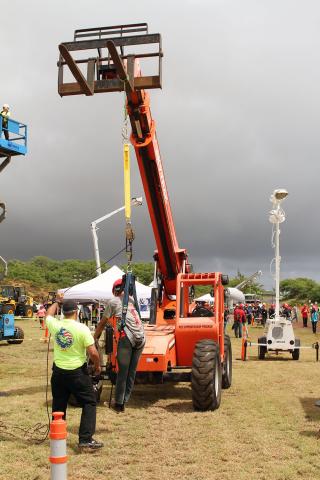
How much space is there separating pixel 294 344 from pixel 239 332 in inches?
565

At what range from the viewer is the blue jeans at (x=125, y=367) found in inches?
328

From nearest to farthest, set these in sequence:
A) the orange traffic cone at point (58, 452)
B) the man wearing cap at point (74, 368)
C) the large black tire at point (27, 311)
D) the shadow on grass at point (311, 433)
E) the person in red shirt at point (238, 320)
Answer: the orange traffic cone at point (58, 452), the man wearing cap at point (74, 368), the shadow on grass at point (311, 433), the person in red shirt at point (238, 320), the large black tire at point (27, 311)

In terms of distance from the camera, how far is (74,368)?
6438 millimetres

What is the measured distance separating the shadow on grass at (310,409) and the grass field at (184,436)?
16 mm

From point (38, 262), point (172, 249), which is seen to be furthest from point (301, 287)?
point (172, 249)

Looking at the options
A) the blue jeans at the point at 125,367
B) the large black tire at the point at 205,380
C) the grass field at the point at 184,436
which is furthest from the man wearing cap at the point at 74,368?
the large black tire at the point at 205,380

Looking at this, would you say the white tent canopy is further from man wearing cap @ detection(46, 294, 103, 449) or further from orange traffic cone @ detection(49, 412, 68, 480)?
orange traffic cone @ detection(49, 412, 68, 480)

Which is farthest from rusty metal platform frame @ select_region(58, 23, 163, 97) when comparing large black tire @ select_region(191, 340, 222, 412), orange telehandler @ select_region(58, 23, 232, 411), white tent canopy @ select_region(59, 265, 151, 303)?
white tent canopy @ select_region(59, 265, 151, 303)

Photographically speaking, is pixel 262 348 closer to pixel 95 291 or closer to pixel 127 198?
pixel 95 291

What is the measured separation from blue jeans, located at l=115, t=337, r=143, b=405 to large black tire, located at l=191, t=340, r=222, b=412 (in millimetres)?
1015

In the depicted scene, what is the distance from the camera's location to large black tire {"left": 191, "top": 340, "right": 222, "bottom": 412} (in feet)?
28.8

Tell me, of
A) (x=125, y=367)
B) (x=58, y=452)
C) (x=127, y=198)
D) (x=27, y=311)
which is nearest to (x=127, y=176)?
(x=127, y=198)

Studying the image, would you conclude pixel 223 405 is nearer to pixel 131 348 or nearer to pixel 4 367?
pixel 131 348

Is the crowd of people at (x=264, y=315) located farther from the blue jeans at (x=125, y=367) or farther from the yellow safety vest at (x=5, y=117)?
the yellow safety vest at (x=5, y=117)
